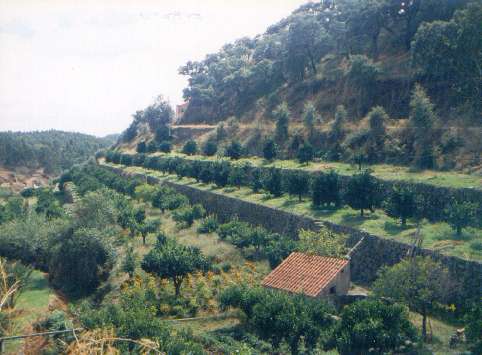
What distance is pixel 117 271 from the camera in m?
27.9

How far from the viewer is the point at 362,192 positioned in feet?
89.0

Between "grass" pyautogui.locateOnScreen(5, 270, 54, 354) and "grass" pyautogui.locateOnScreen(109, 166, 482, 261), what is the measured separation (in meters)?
15.4

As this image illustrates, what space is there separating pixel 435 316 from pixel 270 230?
1435 cm

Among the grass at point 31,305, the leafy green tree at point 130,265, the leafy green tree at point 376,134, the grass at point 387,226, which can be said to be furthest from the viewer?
the leafy green tree at point 376,134

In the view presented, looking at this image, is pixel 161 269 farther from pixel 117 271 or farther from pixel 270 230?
pixel 270 230

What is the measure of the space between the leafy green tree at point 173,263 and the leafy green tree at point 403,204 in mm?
10588

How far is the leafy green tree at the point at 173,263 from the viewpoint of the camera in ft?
75.3

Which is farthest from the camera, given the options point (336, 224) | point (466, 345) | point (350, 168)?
point (350, 168)

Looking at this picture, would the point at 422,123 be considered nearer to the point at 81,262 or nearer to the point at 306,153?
the point at 306,153

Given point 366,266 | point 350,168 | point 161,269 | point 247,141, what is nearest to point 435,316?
point 366,266

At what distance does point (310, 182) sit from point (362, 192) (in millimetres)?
6147

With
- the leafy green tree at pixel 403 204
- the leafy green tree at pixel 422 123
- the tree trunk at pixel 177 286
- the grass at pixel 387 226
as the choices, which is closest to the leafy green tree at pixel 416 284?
the grass at pixel 387 226

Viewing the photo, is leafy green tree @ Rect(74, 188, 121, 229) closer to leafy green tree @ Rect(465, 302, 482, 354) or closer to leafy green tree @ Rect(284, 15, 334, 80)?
leafy green tree @ Rect(465, 302, 482, 354)

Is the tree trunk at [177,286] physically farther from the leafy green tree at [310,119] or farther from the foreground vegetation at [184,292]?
the leafy green tree at [310,119]
